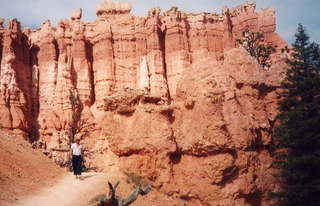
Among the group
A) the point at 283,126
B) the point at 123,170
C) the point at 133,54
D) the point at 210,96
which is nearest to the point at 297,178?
the point at 283,126

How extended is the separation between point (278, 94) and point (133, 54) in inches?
1303

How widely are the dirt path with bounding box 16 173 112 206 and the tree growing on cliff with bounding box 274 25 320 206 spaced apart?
5.52 m

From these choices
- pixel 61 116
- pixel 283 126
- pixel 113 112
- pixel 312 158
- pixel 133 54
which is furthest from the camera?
pixel 133 54

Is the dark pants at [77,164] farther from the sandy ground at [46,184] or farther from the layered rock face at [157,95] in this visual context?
the layered rock face at [157,95]

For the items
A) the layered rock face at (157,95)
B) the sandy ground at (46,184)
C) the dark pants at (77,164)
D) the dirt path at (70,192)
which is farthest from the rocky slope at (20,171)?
the layered rock face at (157,95)

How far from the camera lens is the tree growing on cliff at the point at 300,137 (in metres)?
10.6

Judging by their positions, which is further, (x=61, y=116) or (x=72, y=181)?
(x=61, y=116)

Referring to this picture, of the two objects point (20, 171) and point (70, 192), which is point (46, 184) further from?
point (70, 192)

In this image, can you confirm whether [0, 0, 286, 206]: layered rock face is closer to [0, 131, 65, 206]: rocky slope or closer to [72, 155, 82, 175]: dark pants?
[72, 155, 82, 175]: dark pants

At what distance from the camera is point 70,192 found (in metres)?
10.6

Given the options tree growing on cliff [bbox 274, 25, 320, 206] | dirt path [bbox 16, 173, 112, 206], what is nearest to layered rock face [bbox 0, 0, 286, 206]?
tree growing on cliff [bbox 274, 25, 320, 206]

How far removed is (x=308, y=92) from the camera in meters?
11.5

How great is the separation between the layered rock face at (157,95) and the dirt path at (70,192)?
4.85ft

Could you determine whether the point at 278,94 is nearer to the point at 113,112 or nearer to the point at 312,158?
the point at 312,158
